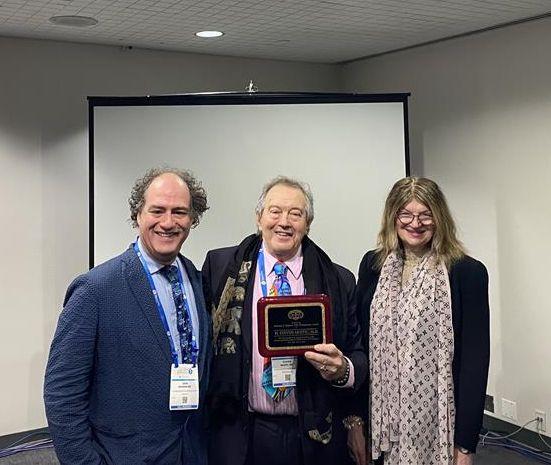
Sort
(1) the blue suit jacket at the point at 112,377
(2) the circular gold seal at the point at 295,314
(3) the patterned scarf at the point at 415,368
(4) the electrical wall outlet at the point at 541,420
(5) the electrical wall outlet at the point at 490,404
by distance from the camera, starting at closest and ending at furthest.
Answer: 1. (1) the blue suit jacket at the point at 112,377
2. (2) the circular gold seal at the point at 295,314
3. (3) the patterned scarf at the point at 415,368
4. (4) the electrical wall outlet at the point at 541,420
5. (5) the electrical wall outlet at the point at 490,404

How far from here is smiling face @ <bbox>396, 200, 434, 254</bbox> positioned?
218cm

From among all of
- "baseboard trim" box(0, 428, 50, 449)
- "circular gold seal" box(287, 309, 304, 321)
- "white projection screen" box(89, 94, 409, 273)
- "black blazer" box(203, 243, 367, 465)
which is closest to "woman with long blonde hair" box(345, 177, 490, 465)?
"black blazer" box(203, 243, 367, 465)

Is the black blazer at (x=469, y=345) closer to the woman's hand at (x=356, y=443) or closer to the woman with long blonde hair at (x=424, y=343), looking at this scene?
the woman with long blonde hair at (x=424, y=343)

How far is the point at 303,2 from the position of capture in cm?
312

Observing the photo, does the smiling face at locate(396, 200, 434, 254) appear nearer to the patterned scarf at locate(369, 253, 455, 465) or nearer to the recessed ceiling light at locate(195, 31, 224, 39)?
the patterned scarf at locate(369, 253, 455, 465)

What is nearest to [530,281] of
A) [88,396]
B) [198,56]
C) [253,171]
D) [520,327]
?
[520,327]

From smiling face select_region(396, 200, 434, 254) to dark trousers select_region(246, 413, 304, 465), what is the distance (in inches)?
27.6

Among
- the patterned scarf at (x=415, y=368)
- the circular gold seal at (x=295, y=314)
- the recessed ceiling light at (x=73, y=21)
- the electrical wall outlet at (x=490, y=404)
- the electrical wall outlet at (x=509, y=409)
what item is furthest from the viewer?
the electrical wall outlet at (x=490, y=404)

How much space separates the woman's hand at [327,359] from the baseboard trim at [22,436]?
2.70 metres

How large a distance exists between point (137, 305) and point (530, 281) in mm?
2779

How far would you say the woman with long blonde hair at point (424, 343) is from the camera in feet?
6.96

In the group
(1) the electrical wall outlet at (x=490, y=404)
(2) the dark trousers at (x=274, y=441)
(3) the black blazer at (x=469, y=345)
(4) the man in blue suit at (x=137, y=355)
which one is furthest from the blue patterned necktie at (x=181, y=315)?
(1) the electrical wall outlet at (x=490, y=404)

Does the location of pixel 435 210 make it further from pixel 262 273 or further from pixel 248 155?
pixel 248 155

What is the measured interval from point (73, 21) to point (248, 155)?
1171 mm
